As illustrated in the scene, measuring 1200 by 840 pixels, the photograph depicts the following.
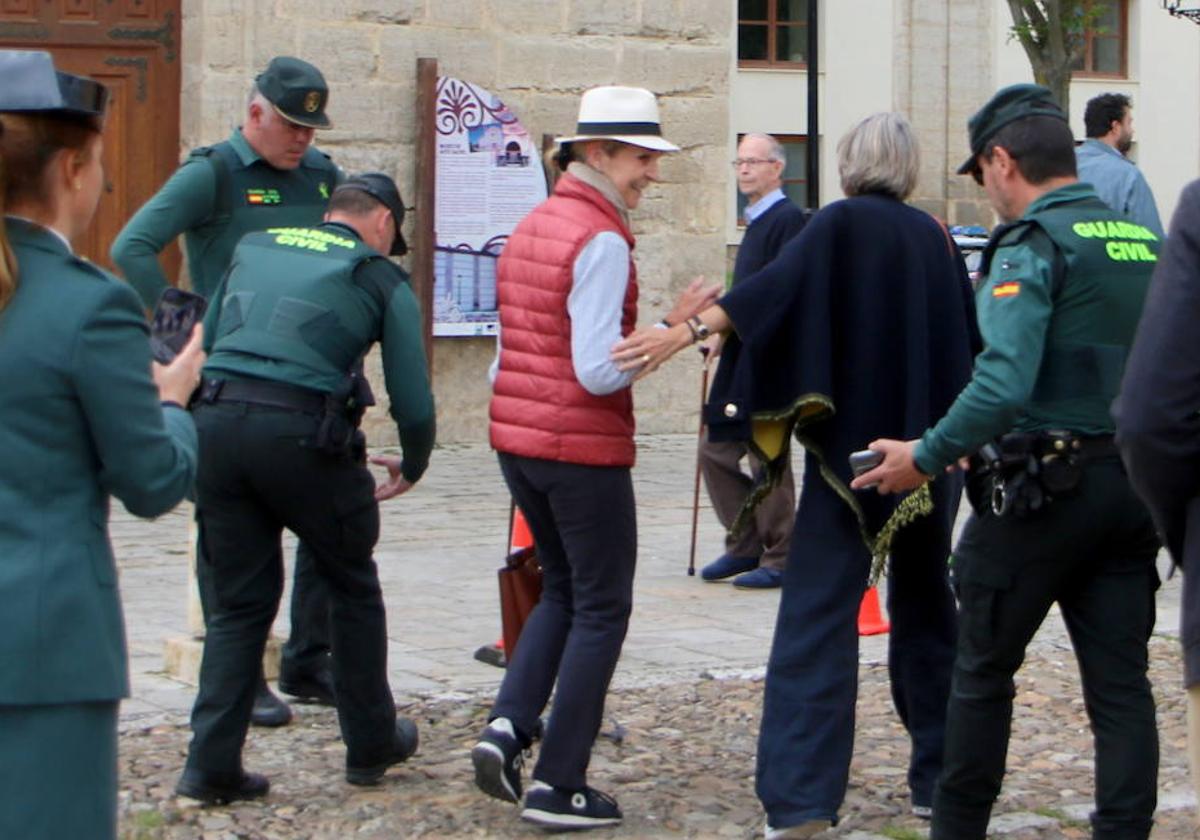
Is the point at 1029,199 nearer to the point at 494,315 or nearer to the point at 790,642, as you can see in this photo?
the point at 790,642

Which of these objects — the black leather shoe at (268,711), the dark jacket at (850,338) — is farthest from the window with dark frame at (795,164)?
the dark jacket at (850,338)

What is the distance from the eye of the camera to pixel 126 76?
13.0m

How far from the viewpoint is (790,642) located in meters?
5.46

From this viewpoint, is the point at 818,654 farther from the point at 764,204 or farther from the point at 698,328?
the point at 764,204

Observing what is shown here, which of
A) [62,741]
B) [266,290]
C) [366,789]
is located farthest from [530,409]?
[62,741]

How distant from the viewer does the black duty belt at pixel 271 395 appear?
5.62 m

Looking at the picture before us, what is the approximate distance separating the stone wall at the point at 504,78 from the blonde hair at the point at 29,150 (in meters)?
9.53

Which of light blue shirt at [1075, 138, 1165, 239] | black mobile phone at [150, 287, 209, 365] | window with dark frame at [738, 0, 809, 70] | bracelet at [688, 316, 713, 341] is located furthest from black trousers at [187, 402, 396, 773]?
window with dark frame at [738, 0, 809, 70]

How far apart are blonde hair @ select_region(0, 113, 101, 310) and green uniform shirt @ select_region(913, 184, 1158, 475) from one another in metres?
2.20

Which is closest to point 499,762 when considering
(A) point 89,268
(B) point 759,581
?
(A) point 89,268

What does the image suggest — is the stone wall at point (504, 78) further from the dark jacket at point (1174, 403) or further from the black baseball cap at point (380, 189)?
the dark jacket at point (1174, 403)

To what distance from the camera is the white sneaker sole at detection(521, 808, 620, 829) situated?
218 inches

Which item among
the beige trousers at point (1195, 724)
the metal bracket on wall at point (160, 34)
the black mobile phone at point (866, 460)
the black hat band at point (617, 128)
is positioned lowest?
the beige trousers at point (1195, 724)

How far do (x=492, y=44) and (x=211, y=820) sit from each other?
28.9 feet
